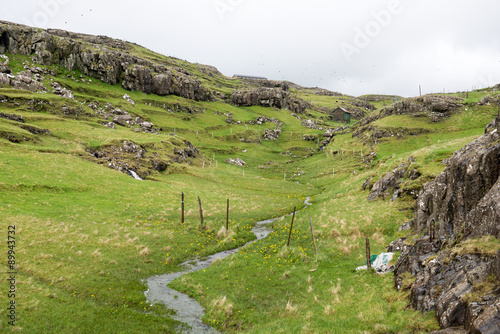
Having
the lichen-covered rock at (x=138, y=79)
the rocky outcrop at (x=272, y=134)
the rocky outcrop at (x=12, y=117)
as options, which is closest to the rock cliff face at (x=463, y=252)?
the rocky outcrop at (x=12, y=117)

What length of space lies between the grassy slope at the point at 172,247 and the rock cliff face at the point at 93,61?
269 feet

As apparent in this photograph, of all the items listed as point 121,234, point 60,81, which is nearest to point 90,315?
point 121,234

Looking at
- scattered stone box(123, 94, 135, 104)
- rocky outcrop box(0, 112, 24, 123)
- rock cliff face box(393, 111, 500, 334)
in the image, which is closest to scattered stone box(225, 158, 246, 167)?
rocky outcrop box(0, 112, 24, 123)

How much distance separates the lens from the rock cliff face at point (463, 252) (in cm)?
1068

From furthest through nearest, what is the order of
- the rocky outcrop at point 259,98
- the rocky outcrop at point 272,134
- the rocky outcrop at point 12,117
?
1. the rocky outcrop at point 259,98
2. the rocky outcrop at point 272,134
3. the rocky outcrop at point 12,117

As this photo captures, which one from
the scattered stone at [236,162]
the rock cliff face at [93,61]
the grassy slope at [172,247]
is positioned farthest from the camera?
the rock cliff face at [93,61]

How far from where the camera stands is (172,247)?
30.3 m

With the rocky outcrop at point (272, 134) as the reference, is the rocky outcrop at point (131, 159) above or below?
below

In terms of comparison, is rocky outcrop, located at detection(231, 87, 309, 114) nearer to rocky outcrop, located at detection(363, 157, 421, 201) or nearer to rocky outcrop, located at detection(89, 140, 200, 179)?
rocky outcrop, located at detection(89, 140, 200, 179)

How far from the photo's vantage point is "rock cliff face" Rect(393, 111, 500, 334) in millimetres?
10680

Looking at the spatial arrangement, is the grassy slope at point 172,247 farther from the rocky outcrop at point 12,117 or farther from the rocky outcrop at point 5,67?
the rocky outcrop at point 5,67

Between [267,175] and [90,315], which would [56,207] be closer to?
[90,315]

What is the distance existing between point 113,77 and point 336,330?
161 m

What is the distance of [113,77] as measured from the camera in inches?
5576
